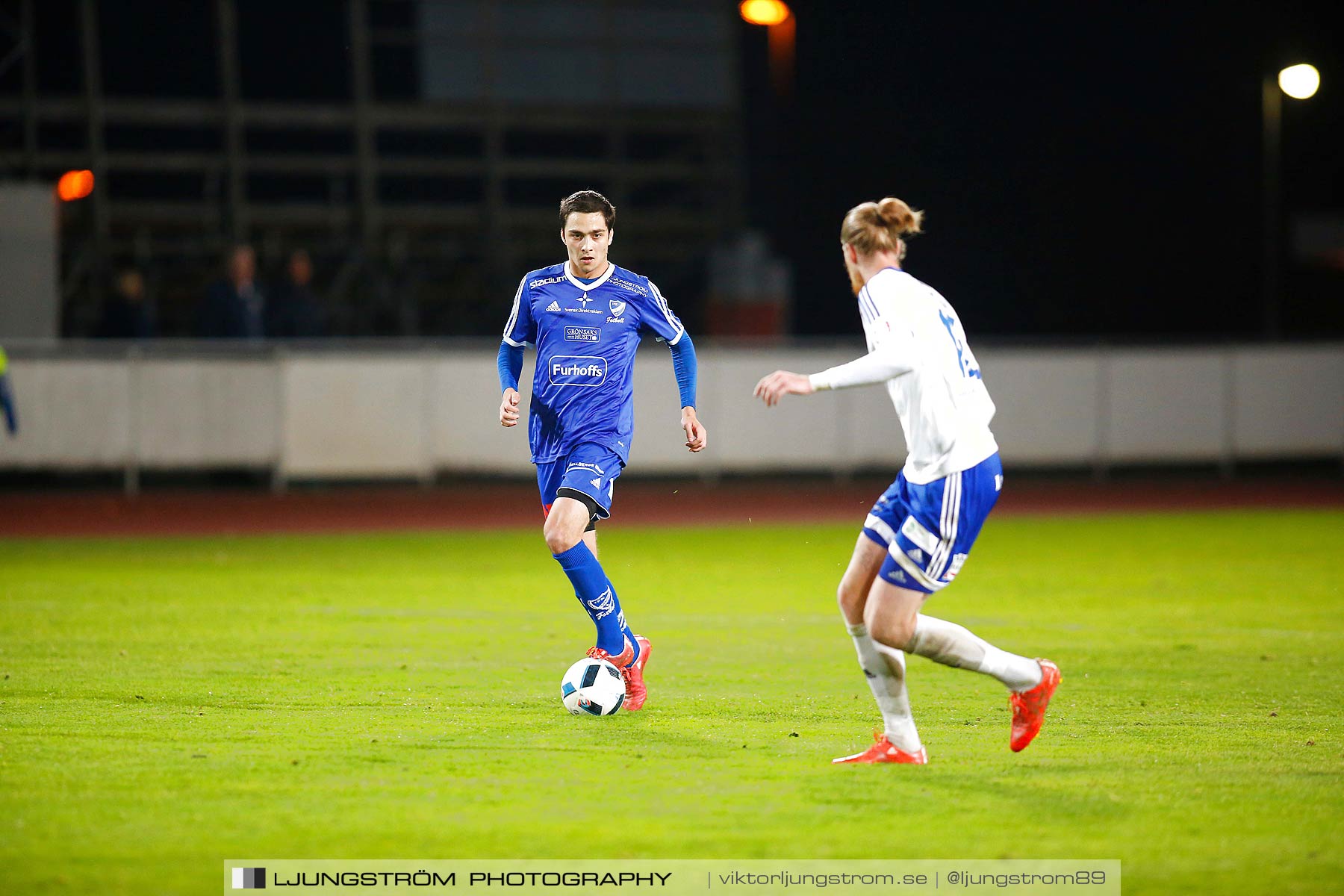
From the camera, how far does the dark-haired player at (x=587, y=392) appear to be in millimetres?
7070

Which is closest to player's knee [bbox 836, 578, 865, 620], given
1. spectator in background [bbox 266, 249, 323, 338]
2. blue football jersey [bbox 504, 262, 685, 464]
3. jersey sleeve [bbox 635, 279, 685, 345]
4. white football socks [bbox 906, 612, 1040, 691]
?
white football socks [bbox 906, 612, 1040, 691]

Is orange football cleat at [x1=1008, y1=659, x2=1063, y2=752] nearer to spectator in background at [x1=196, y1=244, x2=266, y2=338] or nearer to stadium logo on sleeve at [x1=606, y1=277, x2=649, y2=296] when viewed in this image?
stadium logo on sleeve at [x1=606, y1=277, x2=649, y2=296]

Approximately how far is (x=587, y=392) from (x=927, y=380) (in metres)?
2.14

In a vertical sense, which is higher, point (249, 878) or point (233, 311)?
point (233, 311)

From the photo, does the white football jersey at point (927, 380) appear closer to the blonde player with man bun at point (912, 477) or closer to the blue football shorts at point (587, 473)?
the blonde player with man bun at point (912, 477)

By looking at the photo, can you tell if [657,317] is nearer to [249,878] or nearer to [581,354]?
[581,354]

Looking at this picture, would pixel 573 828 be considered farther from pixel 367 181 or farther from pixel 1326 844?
pixel 367 181

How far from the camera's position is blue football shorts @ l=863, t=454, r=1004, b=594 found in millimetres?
5527

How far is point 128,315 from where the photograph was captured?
20969mm

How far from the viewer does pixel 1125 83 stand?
89.4ft

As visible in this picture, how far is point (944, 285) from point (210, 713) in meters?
22.3

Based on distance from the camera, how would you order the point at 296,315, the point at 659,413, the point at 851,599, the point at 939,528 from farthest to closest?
the point at 659,413
the point at 296,315
the point at 851,599
the point at 939,528

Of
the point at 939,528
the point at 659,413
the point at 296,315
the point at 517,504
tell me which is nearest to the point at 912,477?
the point at 939,528

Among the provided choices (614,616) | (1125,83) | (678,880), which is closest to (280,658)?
(614,616)
